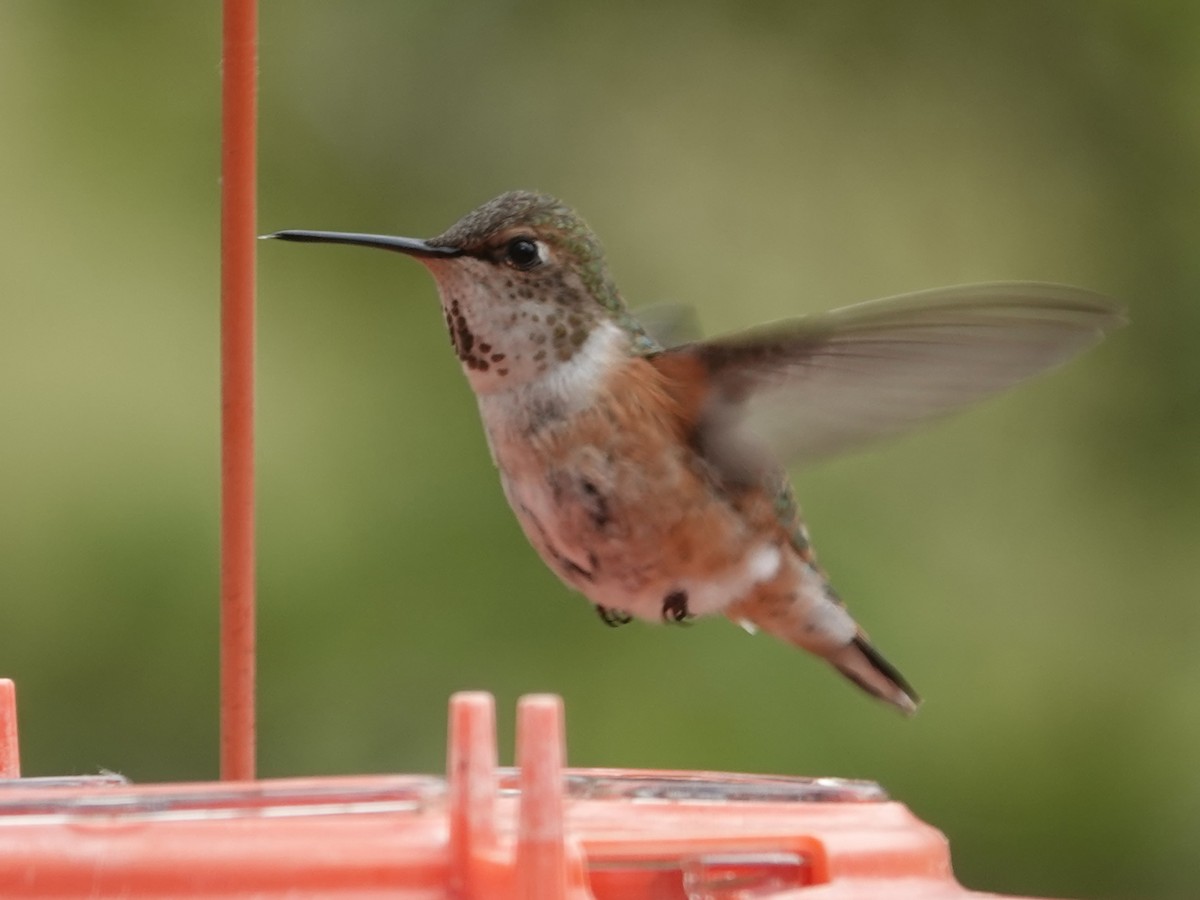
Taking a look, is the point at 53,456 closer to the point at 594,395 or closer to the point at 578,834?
the point at 594,395

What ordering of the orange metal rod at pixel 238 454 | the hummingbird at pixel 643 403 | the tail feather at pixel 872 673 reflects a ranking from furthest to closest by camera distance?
the tail feather at pixel 872 673, the hummingbird at pixel 643 403, the orange metal rod at pixel 238 454

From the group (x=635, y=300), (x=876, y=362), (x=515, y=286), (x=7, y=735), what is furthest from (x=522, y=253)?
(x=635, y=300)

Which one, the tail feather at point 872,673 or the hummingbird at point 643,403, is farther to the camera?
the tail feather at point 872,673

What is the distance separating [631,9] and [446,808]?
3416 mm

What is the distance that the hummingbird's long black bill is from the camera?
7.70 ft

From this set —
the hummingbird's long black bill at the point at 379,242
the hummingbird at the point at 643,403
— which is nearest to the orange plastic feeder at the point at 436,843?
the hummingbird at the point at 643,403

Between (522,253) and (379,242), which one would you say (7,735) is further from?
(522,253)

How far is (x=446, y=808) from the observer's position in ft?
4.49

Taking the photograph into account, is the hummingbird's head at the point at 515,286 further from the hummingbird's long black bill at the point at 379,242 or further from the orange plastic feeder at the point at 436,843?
the orange plastic feeder at the point at 436,843

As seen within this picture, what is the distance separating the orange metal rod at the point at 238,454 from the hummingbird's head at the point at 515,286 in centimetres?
59

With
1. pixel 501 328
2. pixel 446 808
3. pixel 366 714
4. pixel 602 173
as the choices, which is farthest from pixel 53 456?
pixel 446 808

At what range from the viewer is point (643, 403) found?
249 centimetres

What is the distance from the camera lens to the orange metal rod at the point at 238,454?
1.77 metres

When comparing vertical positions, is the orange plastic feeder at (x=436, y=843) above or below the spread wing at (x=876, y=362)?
below
